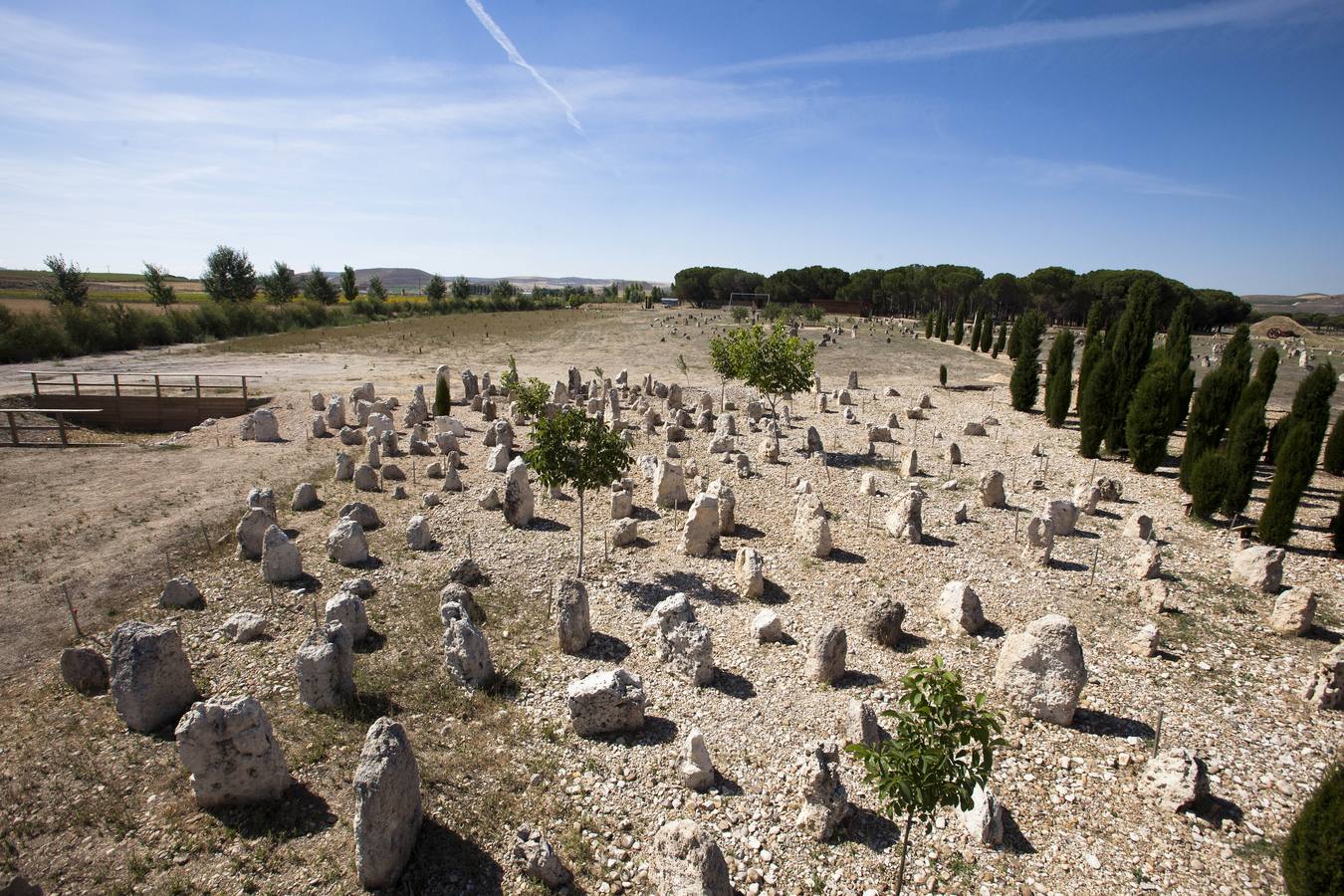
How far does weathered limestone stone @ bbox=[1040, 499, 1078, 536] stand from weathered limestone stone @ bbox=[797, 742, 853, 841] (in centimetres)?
1237

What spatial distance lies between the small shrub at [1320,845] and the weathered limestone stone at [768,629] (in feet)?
24.3

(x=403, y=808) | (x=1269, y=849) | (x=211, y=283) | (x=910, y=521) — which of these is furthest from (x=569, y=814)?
(x=211, y=283)

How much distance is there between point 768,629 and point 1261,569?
37.5 ft

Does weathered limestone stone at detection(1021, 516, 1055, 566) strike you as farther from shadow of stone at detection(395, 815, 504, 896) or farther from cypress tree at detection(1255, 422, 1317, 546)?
shadow of stone at detection(395, 815, 504, 896)

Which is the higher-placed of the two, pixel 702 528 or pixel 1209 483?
pixel 1209 483

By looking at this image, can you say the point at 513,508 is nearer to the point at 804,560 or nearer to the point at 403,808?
the point at 804,560

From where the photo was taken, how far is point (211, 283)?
272ft

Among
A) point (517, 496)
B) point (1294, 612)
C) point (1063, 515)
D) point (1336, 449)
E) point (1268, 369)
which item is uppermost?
point (1268, 369)

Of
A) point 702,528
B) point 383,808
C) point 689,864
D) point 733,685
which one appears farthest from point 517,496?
point 689,864

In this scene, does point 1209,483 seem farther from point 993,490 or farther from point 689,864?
point 689,864

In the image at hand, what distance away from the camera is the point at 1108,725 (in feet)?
34.1

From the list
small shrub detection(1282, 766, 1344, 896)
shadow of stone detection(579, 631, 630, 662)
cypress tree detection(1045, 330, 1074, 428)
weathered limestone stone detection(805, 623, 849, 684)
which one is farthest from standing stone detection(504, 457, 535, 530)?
cypress tree detection(1045, 330, 1074, 428)

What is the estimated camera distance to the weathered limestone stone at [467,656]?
1132 cm

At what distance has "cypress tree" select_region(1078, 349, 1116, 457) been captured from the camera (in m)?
26.2
